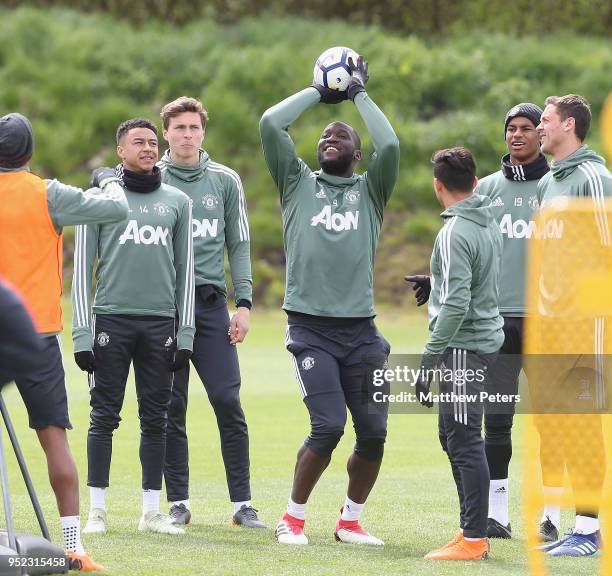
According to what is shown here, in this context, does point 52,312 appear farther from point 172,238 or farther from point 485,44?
point 485,44

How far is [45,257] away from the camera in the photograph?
6.21 meters

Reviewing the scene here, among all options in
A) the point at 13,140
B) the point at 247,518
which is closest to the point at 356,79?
the point at 13,140

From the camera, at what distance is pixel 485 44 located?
110 ft

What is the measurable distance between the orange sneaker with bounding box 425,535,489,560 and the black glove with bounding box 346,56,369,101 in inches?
95.4

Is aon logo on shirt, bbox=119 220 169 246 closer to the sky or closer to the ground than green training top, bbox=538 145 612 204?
closer to the ground

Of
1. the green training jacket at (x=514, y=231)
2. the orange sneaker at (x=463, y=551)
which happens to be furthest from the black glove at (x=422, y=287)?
the orange sneaker at (x=463, y=551)

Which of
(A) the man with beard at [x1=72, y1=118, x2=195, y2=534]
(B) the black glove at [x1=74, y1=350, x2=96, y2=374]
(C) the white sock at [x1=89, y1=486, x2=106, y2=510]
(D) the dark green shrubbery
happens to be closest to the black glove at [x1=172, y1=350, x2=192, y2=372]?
(A) the man with beard at [x1=72, y1=118, x2=195, y2=534]

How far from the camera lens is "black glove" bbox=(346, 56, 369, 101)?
7.32 metres

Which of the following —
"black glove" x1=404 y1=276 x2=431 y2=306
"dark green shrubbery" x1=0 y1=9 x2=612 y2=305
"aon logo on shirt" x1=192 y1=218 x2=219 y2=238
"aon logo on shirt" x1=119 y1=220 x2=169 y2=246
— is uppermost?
"dark green shrubbery" x1=0 y1=9 x2=612 y2=305

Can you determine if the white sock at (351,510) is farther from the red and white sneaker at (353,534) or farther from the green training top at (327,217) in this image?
the green training top at (327,217)

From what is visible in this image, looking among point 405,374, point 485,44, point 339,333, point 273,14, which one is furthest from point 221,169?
point 273,14

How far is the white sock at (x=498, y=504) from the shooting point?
7574 mm

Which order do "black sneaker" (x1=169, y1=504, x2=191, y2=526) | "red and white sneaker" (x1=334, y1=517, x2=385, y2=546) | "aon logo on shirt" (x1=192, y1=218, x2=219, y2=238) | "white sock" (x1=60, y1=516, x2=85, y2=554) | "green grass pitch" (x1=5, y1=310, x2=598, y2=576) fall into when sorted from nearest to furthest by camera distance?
"white sock" (x1=60, y1=516, x2=85, y2=554)
"green grass pitch" (x1=5, y1=310, x2=598, y2=576)
"red and white sneaker" (x1=334, y1=517, x2=385, y2=546)
"black sneaker" (x1=169, y1=504, x2=191, y2=526)
"aon logo on shirt" (x1=192, y1=218, x2=219, y2=238)

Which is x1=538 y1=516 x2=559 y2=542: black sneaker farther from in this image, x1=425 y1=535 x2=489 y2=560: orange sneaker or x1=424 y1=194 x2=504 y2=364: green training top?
x1=424 y1=194 x2=504 y2=364: green training top
